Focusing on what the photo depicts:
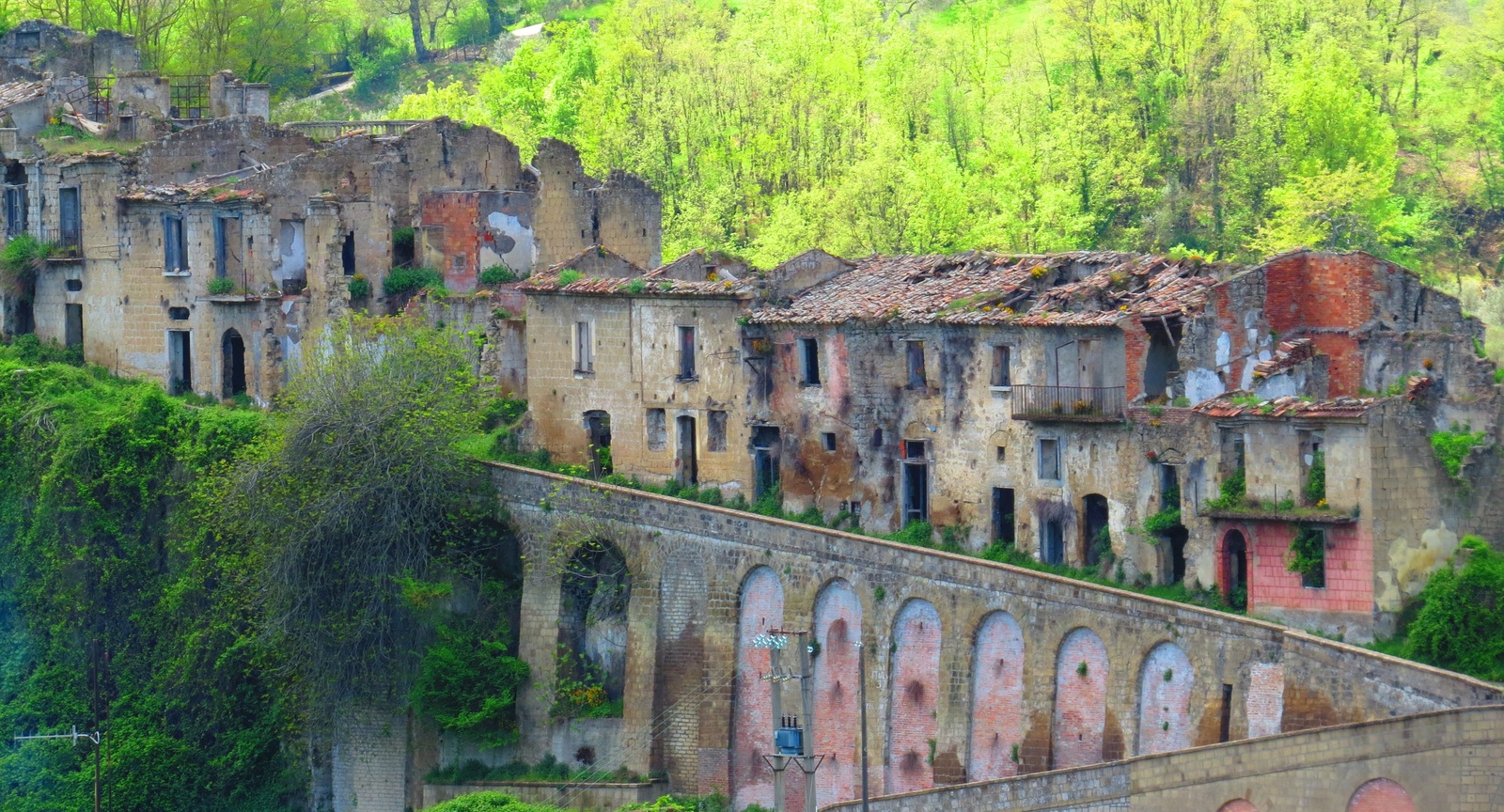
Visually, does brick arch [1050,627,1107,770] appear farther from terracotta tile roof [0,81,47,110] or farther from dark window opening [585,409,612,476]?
terracotta tile roof [0,81,47,110]

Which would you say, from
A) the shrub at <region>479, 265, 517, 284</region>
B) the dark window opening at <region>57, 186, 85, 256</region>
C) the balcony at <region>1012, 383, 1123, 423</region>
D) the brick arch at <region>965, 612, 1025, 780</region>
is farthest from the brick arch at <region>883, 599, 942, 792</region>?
the dark window opening at <region>57, 186, 85, 256</region>

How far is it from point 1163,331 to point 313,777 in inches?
841

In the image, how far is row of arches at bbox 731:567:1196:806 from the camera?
172 ft

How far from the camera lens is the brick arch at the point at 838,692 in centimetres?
5753

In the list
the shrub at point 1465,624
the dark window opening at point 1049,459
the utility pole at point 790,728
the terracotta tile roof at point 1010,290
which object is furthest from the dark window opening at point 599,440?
the shrub at point 1465,624

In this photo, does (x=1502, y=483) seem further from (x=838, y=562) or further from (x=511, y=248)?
(x=511, y=248)

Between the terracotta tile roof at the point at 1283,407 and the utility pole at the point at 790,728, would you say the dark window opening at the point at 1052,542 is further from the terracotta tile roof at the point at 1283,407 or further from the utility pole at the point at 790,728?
the utility pole at the point at 790,728

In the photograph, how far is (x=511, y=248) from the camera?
248 feet

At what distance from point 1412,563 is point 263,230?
3222cm

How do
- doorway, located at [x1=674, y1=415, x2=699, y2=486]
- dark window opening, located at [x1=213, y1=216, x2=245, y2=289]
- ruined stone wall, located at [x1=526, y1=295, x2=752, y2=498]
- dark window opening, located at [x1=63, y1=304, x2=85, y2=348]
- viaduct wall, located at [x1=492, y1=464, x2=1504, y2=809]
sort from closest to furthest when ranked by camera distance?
1. viaduct wall, located at [x1=492, y1=464, x2=1504, y2=809]
2. ruined stone wall, located at [x1=526, y1=295, x2=752, y2=498]
3. doorway, located at [x1=674, y1=415, x2=699, y2=486]
4. dark window opening, located at [x1=213, y1=216, x2=245, y2=289]
5. dark window opening, located at [x1=63, y1=304, x2=85, y2=348]

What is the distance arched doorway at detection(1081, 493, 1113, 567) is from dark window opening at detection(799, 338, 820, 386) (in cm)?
788

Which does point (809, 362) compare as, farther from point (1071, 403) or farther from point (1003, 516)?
point (1071, 403)

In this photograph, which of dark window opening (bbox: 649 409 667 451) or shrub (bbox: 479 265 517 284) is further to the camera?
shrub (bbox: 479 265 517 284)

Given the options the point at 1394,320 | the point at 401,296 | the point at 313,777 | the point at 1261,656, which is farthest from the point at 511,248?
the point at 1261,656
